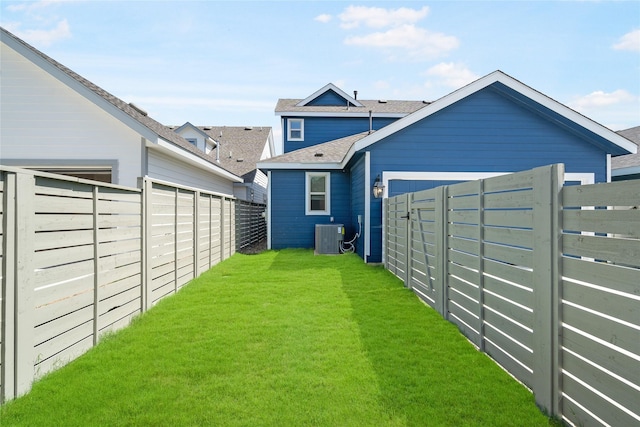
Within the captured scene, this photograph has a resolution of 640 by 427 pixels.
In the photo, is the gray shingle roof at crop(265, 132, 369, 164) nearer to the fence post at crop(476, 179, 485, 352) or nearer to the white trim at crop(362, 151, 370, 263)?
the white trim at crop(362, 151, 370, 263)

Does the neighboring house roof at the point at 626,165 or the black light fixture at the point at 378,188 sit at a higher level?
the neighboring house roof at the point at 626,165

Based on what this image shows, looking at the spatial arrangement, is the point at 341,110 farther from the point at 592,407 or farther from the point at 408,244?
the point at 592,407

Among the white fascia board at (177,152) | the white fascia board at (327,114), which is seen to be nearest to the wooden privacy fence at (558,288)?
the white fascia board at (177,152)

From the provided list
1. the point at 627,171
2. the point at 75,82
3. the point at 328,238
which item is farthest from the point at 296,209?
the point at 627,171

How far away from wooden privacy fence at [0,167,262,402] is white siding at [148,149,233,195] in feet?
11.5

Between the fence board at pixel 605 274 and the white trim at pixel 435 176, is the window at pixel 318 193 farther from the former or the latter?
the fence board at pixel 605 274

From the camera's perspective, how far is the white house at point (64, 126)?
8242 mm

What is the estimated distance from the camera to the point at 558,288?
7.95 feet

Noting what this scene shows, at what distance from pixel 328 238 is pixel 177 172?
4854 millimetres

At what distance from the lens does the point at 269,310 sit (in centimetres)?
520

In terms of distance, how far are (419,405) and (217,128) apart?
25572 mm

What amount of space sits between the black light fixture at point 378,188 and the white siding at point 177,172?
5.37 metres

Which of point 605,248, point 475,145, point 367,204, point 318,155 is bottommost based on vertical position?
point 605,248

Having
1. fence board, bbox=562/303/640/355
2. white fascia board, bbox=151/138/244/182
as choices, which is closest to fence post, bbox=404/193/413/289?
fence board, bbox=562/303/640/355
